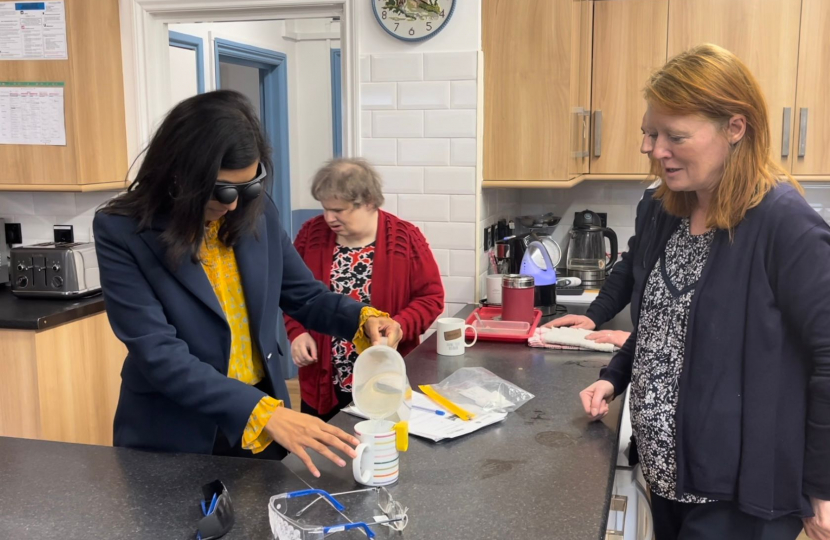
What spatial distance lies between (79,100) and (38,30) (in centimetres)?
31

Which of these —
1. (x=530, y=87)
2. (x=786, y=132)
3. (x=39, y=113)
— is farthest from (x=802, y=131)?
(x=39, y=113)

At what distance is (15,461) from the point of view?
159cm

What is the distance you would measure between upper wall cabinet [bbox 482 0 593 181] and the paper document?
59.5 inches

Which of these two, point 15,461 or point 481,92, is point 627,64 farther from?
point 15,461

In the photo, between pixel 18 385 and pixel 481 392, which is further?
pixel 18 385

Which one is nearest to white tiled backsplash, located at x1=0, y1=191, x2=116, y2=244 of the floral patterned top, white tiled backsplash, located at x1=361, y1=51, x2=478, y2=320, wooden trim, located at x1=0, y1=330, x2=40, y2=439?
wooden trim, located at x1=0, y1=330, x2=40, y2=439

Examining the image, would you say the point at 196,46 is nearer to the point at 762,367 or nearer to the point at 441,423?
the point at 441,423

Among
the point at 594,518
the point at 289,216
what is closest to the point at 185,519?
the point at 594,518

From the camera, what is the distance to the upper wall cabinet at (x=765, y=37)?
325 centimetres

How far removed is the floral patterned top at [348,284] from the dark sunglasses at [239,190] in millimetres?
947

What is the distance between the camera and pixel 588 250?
12.3 feet

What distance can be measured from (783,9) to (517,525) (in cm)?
272

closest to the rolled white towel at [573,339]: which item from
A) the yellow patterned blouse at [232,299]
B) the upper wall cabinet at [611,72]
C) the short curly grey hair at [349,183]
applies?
the short curly grey hair at [349,183]

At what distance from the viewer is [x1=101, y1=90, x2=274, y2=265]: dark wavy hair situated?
1526 mm
